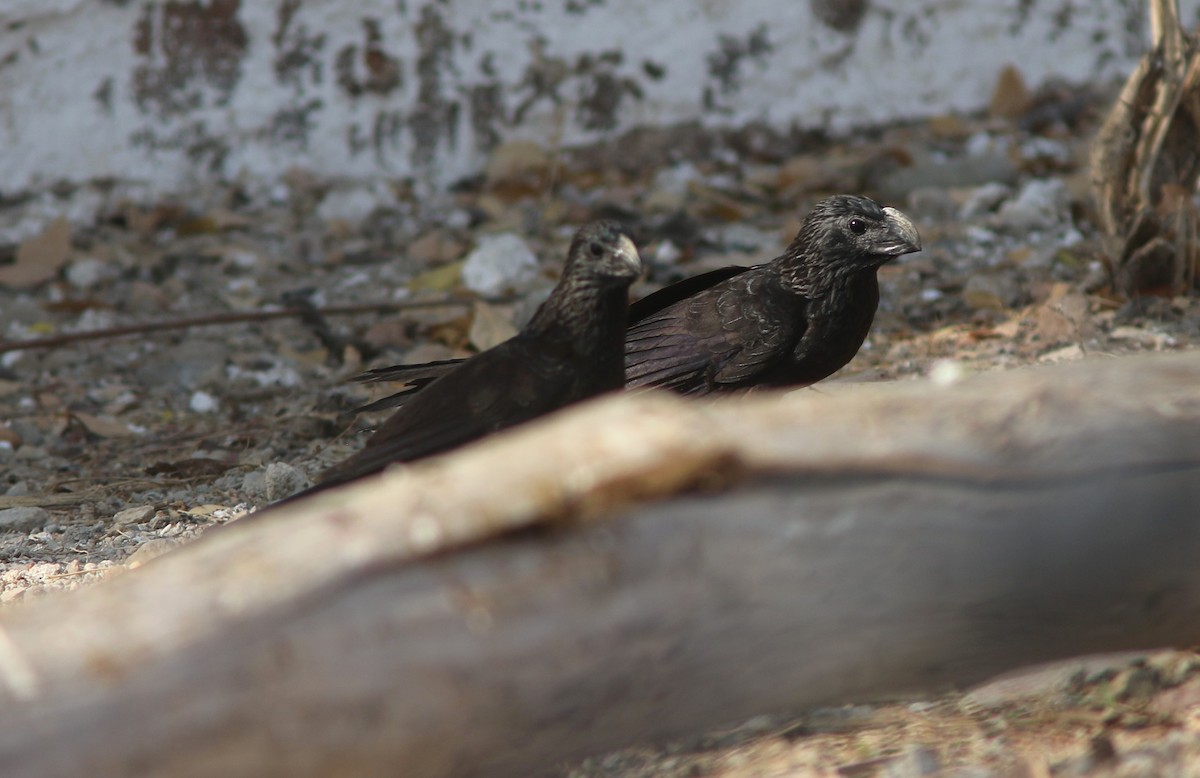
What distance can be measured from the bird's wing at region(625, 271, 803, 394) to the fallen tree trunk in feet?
4.49

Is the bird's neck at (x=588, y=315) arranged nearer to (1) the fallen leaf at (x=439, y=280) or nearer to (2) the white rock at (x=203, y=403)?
(2) the white rock at (x=203, y=403)

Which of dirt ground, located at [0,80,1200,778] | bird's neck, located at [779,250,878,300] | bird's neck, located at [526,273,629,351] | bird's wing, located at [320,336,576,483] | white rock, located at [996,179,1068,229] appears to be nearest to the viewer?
dirt ground, located at [0,80,1200,778]

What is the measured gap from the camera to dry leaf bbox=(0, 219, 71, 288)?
19.3 feet

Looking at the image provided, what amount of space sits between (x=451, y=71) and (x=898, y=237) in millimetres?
3617

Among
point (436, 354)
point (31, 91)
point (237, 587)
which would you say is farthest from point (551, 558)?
point (31, 91)

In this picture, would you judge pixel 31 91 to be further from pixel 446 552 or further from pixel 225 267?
pixel 446 552

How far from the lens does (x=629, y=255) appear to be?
2824 mm

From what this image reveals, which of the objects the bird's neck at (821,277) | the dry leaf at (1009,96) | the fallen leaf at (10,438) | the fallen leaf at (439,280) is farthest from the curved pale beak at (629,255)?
the dry leaf at (1009,96)

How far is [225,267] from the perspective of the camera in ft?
20.1

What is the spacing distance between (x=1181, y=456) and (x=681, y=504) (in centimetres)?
84

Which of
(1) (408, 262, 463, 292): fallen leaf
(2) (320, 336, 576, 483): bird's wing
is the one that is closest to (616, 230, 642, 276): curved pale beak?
(2) (320, 336, 576, 483): bird's wing

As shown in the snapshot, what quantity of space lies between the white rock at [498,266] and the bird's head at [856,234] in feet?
7.22

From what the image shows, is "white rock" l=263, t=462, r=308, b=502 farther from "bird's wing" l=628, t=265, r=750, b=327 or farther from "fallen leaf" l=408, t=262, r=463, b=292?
"fallen leaf" l=408, t=262, r=463, b=292

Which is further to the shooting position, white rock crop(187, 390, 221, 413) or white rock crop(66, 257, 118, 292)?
white rock crop(66, 257, 118, 292)
